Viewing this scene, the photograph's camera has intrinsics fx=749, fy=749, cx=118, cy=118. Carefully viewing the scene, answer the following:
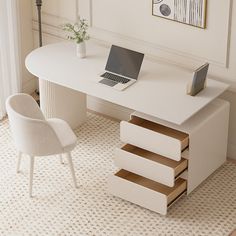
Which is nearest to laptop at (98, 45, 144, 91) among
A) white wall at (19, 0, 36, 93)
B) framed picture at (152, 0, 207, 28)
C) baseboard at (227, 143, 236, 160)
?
framed picture at (152, 0, 207, 28)

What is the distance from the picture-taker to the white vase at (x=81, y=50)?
516cm

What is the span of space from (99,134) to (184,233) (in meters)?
1.26

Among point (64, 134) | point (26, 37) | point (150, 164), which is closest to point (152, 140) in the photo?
point (150, 164)

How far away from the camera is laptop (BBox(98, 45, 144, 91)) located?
4902 millimetres

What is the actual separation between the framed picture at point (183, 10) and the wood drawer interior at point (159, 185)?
1057mm

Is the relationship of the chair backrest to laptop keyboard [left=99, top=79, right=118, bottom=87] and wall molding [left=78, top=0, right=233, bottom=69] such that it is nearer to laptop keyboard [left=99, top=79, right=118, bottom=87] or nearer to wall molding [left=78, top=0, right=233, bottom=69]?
laptop keyboard [left=99, top=79, right=118, bottom=87]

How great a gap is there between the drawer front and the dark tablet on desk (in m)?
0.35

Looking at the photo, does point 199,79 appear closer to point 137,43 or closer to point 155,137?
point 155,137

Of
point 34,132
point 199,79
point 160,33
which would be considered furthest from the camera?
point 160,33

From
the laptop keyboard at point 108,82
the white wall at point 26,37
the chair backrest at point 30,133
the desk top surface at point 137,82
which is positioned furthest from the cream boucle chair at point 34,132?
the white wall at point 26,37

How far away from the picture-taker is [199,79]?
185 inches

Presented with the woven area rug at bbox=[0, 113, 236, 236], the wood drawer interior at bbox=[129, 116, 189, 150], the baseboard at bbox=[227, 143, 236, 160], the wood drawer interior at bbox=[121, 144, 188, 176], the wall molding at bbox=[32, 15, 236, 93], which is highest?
the wall molding at bbox=[32, 15, 236, 93]

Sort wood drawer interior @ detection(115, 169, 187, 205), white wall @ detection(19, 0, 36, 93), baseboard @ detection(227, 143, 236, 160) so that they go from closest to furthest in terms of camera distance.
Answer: wood drawer interior @ detection(115, 169, 187, 205)
baseboard @ detection(227, 143, 236, 160)
white wall @ detection(19, 0, 36, 93)

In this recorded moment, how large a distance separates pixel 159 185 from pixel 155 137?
333mm
